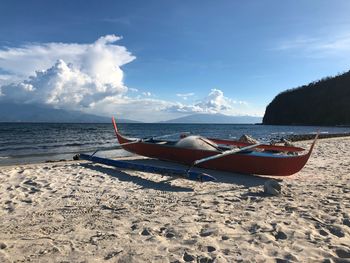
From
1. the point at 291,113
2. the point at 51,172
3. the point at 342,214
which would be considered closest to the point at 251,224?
the point at 342,214

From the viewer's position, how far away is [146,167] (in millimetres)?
8664

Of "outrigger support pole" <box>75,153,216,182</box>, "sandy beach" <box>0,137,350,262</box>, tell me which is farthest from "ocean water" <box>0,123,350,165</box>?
"sandy beach" <box>0,137,350,262</box>

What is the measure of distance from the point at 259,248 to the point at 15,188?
224 inches

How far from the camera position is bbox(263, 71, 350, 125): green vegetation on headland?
96.4 meters

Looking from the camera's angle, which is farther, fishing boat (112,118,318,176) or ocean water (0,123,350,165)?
ocean water (0,123,350,165)

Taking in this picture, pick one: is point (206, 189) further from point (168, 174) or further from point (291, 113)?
point (291, 113)

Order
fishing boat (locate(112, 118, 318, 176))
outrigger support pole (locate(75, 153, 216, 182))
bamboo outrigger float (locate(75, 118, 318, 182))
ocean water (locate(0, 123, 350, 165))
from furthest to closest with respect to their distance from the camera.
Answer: ocean water (locate(0, 123, 350, 165)) → fishing boat (locate(112, 118, 318, 176)) → bamboo outrigger float (locate(75, 118, 318, 182)) → outrigger support pole (locate(75, 153, 216, 182))

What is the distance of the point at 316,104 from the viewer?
347 feet

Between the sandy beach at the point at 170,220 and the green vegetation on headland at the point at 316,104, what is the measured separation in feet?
319

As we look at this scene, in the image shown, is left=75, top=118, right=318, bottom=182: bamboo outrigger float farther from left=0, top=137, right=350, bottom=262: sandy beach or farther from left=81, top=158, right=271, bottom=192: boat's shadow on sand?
left=0, top=137, right=350, bottom=262: sandy beach

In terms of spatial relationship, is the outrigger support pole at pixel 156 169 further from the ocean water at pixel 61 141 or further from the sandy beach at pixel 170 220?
the ocean water at pixel 61 141

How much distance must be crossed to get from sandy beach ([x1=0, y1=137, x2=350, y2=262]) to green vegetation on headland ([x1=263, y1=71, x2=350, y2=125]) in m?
97.1

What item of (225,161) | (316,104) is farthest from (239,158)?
(316,104)

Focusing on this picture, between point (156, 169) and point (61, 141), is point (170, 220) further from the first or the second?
point (61, 141)
